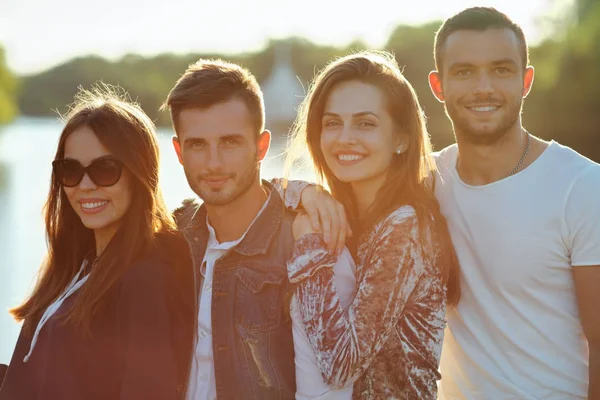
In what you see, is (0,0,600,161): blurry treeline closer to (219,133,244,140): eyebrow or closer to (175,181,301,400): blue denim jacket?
(219,133,244,140): eyebrow

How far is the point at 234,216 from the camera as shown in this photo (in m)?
3.34

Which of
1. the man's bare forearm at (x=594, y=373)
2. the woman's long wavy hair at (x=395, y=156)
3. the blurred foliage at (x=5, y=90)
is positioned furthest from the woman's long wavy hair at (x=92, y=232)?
the blurred foliage at (x=5, y=90)

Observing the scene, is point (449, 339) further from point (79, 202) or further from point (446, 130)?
point (446, 130)

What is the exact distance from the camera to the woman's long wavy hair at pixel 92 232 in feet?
10.4

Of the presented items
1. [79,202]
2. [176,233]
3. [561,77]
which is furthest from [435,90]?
[561,77]

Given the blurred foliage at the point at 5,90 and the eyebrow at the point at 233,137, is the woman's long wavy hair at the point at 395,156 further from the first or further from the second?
the blurred foliage at the point at 5,90

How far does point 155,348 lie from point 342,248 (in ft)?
2.75

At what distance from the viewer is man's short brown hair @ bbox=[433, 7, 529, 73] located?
11.3 ft

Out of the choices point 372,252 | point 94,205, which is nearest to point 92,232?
point 94,205

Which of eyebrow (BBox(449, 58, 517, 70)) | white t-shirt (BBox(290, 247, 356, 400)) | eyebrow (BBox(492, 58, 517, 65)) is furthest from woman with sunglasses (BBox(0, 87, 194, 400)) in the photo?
eyebrow (BBox(492, 58, 517, 65))

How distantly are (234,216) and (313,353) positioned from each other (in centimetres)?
75

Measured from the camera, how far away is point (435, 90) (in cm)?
370

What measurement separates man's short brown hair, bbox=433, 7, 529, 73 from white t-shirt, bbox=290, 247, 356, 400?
1165 mm

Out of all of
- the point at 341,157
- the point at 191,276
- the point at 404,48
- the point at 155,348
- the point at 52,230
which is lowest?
the point at 155,348
